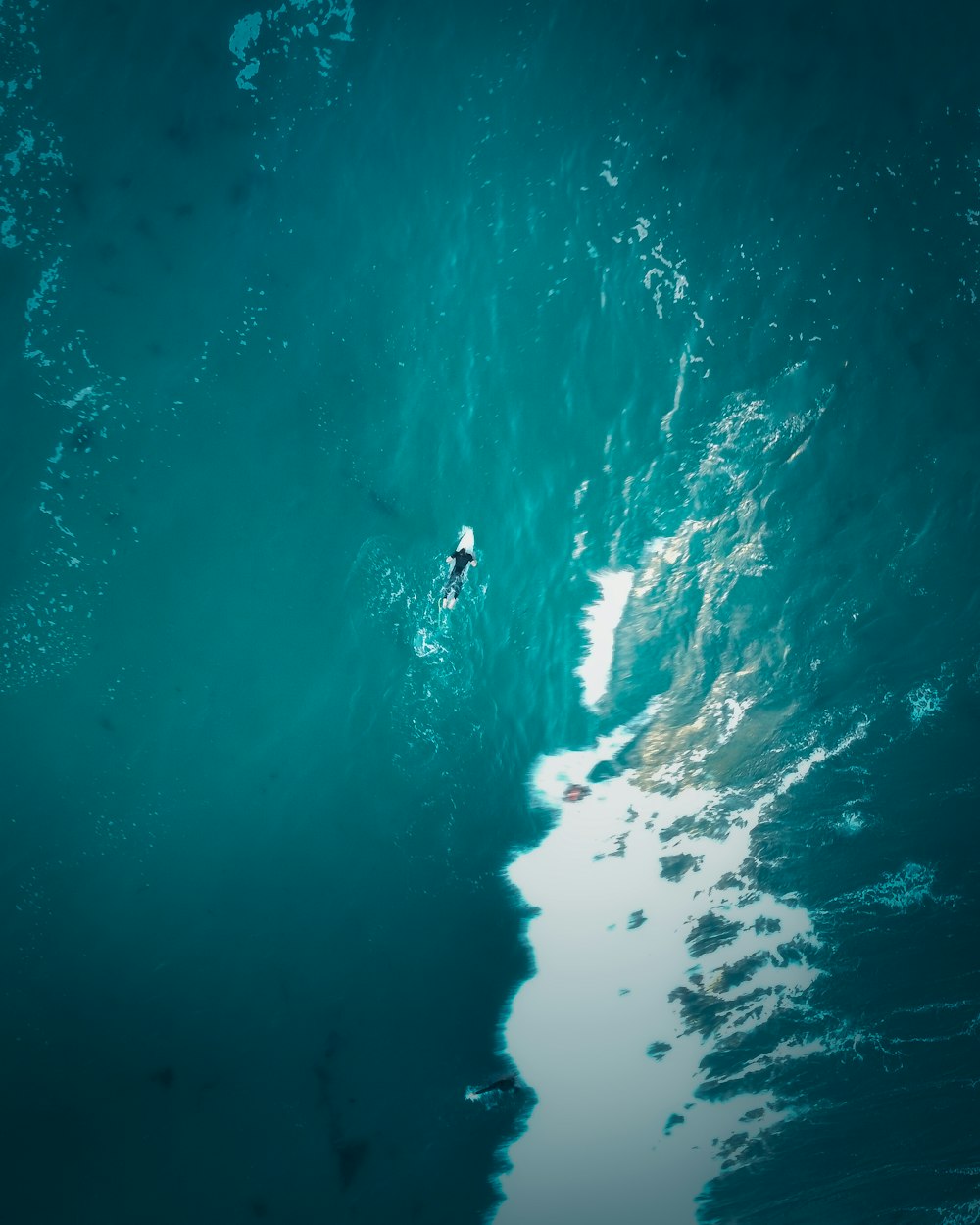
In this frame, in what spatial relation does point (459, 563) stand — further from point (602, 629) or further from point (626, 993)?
point (626, 993)

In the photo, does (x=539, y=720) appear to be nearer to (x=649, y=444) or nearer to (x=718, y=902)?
(x=649, y=444)

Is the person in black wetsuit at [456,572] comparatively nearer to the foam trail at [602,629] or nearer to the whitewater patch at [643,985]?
the foam trail at [602,629]

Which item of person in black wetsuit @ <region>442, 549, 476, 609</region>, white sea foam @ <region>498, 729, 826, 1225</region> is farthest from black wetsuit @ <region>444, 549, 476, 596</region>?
white sea foam @ <region>498, 729, 826, 1225</region>

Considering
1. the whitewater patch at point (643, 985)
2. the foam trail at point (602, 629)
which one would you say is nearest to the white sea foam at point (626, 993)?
the whitewater patch at point (643, 985)

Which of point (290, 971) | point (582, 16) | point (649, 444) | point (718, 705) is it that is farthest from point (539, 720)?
point (582, 16)

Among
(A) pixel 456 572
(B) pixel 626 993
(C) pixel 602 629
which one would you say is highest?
Result: (A) pixel 456 572

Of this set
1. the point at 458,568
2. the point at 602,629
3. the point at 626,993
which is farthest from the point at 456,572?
the point at 626,993
